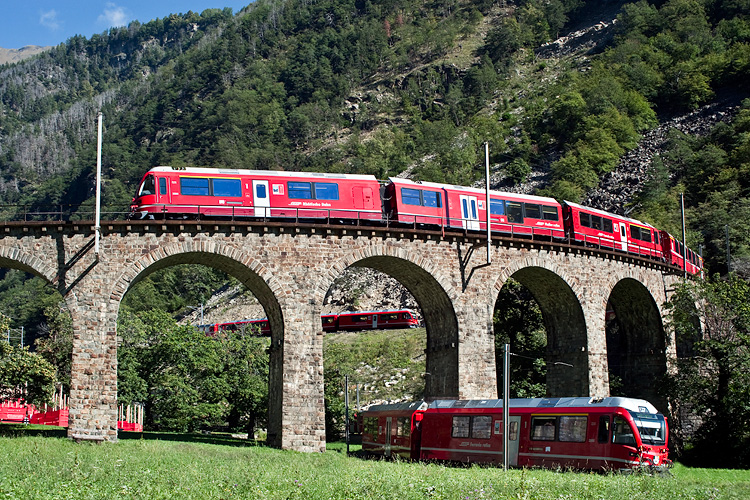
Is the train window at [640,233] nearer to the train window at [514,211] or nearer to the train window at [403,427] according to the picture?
the train window at [514,211]

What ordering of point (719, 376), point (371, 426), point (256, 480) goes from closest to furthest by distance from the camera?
point (256, 480) < point (371, 426) < point (719, 376)

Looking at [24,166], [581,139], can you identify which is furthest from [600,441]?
[24,166]

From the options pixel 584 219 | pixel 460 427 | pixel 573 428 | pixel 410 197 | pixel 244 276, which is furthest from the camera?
pixel 584 219

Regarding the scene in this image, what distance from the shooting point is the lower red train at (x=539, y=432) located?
2800 centimetres

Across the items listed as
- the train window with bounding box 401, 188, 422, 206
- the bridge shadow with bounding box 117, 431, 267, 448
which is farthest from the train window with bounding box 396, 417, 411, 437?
the train window with bounding box 401, 188, 422, 206

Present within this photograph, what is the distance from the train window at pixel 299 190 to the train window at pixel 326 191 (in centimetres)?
39

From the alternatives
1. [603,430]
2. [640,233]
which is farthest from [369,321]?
[603,430]

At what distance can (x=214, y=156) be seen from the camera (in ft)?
482

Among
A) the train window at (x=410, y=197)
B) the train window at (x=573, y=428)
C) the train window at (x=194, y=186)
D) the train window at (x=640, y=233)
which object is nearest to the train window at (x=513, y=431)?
the train window at (x=573, y=428)

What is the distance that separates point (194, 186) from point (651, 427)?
70.1 ft

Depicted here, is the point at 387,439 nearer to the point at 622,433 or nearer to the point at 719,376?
the point at 622,433

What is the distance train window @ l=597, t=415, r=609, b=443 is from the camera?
28234mm

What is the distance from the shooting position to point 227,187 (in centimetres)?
3625

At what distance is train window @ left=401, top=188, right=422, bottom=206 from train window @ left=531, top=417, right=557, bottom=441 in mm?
13198
